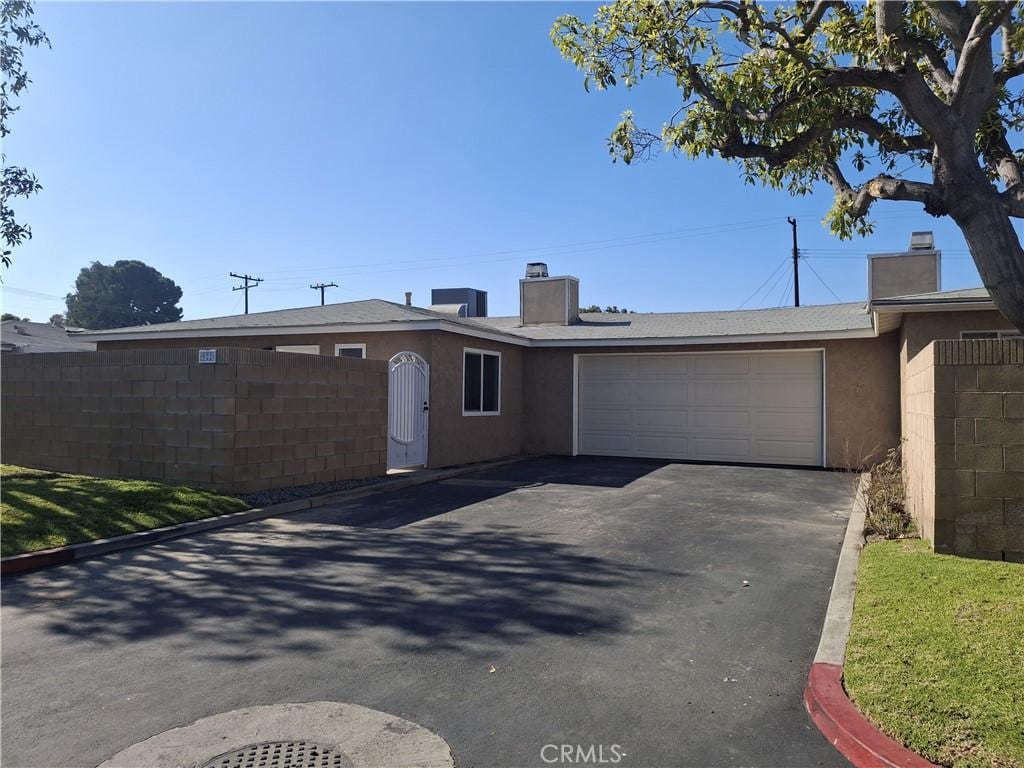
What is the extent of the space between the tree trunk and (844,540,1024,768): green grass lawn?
206cm

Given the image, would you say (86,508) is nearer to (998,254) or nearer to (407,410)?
(407,410)

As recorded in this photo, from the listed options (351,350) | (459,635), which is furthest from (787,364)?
(459,635)

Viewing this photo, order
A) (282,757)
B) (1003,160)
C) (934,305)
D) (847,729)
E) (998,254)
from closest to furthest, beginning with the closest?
(282,757) → (847,729) → (998,254) → (1003,160) → (934,305)

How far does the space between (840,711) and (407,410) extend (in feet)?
36.4

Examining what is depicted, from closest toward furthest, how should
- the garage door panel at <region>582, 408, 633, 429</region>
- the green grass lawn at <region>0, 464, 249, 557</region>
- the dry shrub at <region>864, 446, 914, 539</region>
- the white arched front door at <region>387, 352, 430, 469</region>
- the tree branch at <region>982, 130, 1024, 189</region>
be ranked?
1. the tree branch at <region>982, 130, 1024, 189</region>
2. the green grass lawn at <region>0, 464, 249, 557</region>
3. the dry shrub at <region>864, 446, 914, 539</region>
4. the white arched front door at <region>387, 352, 430, 469</region>
5. the garage door panel at <region>582, 408, 633, 429</region>

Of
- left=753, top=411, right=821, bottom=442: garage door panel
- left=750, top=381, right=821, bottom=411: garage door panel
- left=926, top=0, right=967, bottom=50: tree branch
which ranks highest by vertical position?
left=926, top=0, right=967, bottom=50: tree branch

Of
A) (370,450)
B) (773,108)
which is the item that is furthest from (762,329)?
(773,108)

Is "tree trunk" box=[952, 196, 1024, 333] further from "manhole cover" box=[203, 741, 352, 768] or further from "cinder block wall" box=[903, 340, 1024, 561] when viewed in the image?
"manhole cover" box=[203, 741, 352, 768]

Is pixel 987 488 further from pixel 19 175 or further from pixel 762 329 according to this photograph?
pixel 19 175

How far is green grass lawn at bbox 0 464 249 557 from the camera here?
7602mm

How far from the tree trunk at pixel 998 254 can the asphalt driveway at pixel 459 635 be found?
8.91 ft

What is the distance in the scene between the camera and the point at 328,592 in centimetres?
Answer: 608

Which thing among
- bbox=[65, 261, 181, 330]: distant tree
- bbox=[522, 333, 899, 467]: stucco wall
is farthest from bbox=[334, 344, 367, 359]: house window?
bbox=[65, 261, 181, 330]: distant tree

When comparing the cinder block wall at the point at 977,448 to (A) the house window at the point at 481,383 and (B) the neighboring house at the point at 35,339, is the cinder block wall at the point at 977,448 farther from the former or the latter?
(B) the neighboring house at the point at 35,339
